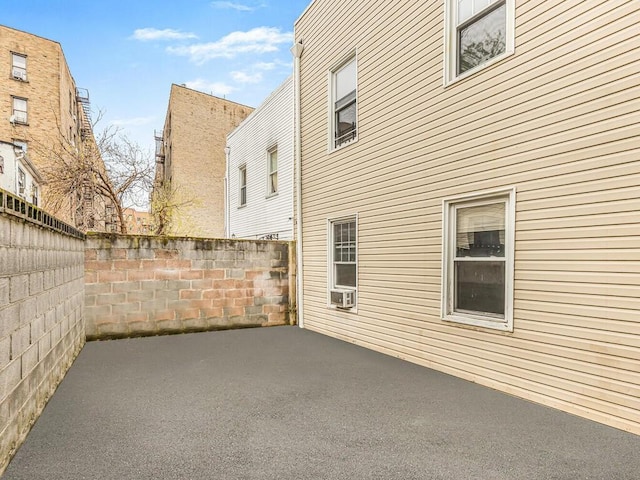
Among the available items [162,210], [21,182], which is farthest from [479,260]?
[21,182]

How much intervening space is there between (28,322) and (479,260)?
4704 millimetres

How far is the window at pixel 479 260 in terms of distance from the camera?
13.3 ft

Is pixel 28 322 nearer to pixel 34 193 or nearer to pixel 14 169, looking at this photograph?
pixel 14 169

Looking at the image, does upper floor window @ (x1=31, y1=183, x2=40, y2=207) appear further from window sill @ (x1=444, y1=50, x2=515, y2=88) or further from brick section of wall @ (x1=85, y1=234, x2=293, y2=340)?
window sill @ (x1=444, y1=50, x2=515, y2=88)

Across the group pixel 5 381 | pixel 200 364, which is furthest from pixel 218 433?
pixel 200 364

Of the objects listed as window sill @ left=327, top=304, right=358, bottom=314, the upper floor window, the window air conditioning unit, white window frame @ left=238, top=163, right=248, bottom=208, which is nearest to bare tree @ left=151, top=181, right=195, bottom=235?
white window frame @ left=238, top=163, right=248, bottom=208

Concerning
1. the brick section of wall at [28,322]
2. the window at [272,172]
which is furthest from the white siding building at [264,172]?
the brick section of wall at [28,322]

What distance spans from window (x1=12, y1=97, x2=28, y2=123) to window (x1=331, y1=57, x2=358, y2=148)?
65.2ft

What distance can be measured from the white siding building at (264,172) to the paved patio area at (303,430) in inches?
197

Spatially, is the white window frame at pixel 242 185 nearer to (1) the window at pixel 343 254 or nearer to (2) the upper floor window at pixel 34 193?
(1) the window at pixel 343 254

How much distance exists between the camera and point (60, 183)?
10.8 metres

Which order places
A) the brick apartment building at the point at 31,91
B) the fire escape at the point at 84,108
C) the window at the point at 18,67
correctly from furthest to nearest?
the fire escape at the point at 84,108 → the window at the point at 18,67 → the brick apartment building at the point at 31,91

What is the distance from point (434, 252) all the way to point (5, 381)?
14.9ft

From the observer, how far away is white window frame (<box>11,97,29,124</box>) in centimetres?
1856
